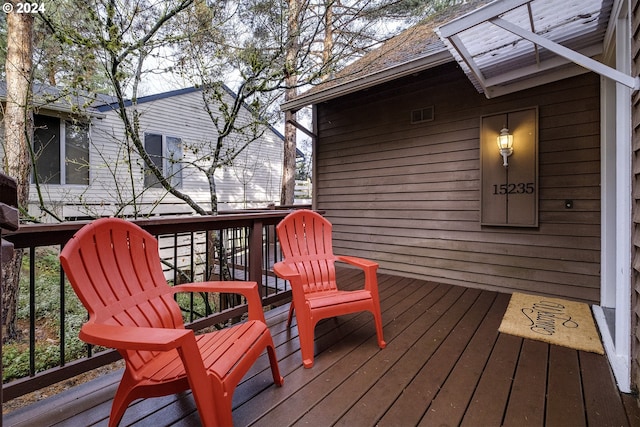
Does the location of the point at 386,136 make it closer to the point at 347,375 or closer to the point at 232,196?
the point at 347,375

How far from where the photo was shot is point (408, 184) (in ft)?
14.7

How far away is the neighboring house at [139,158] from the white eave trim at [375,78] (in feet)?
2.53

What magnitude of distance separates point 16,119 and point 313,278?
4.22m

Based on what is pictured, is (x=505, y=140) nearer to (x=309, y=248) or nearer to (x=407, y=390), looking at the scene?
(x=309, y=248)

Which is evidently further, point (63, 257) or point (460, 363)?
point (460, 363)

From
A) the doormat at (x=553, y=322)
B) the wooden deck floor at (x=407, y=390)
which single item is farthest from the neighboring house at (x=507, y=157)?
the wooden deck floor at (x=407, y=390)

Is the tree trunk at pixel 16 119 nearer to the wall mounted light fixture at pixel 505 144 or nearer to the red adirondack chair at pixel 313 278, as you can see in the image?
the red adirondack chair at pixel 313 278

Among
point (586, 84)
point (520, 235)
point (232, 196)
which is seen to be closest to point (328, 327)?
point (520, 235)

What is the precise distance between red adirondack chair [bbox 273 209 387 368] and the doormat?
1263 millimetres

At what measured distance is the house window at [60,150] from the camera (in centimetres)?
636

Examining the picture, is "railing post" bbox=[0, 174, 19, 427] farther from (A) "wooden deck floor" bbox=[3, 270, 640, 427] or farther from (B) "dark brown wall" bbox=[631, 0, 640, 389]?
(B) "dark brown wall" bbox=[631, 0, 640, 389]

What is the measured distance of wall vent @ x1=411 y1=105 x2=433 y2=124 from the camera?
4.23 metres

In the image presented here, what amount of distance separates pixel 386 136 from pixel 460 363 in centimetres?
341

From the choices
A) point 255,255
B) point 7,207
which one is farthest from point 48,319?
point 7,207
